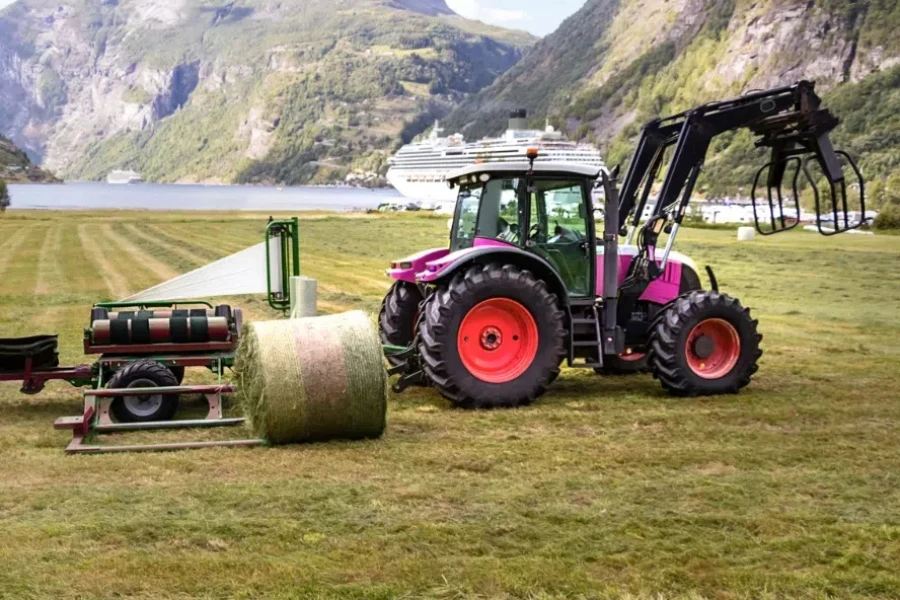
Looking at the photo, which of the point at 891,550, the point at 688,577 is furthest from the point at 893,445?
the point at 688,577

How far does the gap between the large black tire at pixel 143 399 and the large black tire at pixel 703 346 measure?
423 centimetres

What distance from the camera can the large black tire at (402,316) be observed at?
32.6 feet

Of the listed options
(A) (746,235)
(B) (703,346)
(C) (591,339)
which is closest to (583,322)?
(C) (591,339)

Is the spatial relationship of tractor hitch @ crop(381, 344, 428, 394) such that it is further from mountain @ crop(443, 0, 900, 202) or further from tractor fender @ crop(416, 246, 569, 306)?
mountain @ crop(443, 0, 900, 202)

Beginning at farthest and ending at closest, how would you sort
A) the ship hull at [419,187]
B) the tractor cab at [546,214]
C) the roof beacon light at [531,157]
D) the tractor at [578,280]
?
the ship hull at [419,187], the tractor cab at [546,214], the roof beacon light at [531,157], the tractor at [578,280]

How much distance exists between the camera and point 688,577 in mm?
4699

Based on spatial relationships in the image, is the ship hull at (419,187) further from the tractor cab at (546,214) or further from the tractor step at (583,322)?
the tractor step at (583,322)

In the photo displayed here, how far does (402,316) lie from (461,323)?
1.56 metres

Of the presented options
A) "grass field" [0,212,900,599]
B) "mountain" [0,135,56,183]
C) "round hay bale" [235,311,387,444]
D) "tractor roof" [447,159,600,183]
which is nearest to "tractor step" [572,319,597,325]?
"grass field" [0,212,900,599]

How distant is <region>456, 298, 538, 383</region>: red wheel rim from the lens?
862 cm

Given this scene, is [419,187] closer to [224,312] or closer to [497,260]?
[224,312]

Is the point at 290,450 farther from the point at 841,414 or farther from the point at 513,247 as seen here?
the point at 841,414

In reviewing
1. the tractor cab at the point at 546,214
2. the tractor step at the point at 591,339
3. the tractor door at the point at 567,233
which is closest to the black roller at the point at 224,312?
the tractor cab at the point at 546,214

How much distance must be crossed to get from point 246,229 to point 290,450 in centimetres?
3421
